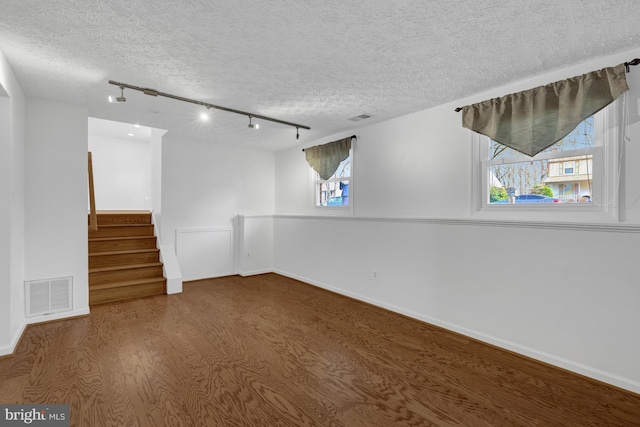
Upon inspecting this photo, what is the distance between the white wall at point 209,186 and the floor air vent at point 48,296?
1.49 m

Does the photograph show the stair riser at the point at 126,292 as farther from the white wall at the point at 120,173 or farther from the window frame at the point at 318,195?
the white wall at the point at 120,173

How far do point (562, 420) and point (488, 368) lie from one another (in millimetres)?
569

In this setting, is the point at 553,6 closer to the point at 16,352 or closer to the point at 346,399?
the point at 346,399

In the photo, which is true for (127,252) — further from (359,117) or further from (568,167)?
(568,167)

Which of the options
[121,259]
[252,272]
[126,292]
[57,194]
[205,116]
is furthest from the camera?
[252,272]

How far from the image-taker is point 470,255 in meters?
2.87

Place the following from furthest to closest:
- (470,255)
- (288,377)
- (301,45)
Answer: (470,255) → (288,377) → (301,45)

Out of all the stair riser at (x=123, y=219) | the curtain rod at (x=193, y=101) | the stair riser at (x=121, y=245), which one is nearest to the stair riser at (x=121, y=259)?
the stair riser at (x=121, y=245)

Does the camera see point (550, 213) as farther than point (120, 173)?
No

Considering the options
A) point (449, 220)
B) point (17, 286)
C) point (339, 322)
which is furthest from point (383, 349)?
point (17, 286)

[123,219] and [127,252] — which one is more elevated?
[123,219]

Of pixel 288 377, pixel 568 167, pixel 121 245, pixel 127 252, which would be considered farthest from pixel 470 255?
pixel 121 245

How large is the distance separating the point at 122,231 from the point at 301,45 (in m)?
4.25

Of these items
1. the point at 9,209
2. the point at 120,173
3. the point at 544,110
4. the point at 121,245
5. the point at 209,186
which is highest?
the point at 120,173
